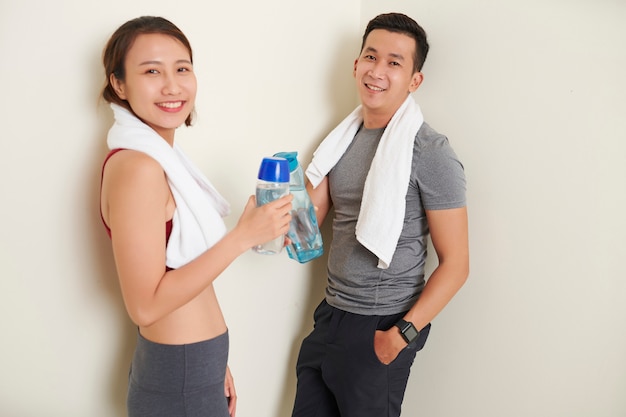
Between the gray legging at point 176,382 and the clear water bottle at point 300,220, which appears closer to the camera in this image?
the gray legging at point 176,382

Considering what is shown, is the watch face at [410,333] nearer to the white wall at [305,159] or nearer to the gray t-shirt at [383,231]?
the gray t-shirt at [383,231]

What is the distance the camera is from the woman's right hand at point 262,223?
1.07m

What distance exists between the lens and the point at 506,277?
A: 58.8 inches

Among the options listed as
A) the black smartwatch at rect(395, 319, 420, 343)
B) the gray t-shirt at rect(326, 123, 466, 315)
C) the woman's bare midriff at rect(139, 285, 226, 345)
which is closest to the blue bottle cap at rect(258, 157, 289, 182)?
the woman's bare midriff at rect(139, 285, 226, 345)

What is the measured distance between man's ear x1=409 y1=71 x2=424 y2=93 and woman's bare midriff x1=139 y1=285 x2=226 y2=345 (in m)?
0.85

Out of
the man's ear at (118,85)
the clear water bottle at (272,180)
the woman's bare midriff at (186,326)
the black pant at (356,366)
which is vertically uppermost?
the man's ear at (118,85)

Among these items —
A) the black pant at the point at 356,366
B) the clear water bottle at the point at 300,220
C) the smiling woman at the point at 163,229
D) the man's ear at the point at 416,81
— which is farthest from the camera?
the man's ear at the point at 416,81

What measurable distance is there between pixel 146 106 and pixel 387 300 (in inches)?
31.7

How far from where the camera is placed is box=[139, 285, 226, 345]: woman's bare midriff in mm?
1105

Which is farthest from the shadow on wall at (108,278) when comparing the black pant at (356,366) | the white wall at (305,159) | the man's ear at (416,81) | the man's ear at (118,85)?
the man's ear at (416,81)

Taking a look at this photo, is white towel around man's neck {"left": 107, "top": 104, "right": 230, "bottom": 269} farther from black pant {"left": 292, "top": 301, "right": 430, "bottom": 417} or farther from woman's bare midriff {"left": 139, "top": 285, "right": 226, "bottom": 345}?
black pant {"left": 292, "top": 301, "right": 430, "bottom": 417}

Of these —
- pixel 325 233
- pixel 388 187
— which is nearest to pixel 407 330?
pixel 388 187

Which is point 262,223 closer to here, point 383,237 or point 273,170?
point 273,170

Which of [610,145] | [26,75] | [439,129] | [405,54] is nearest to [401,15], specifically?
[405,54]
